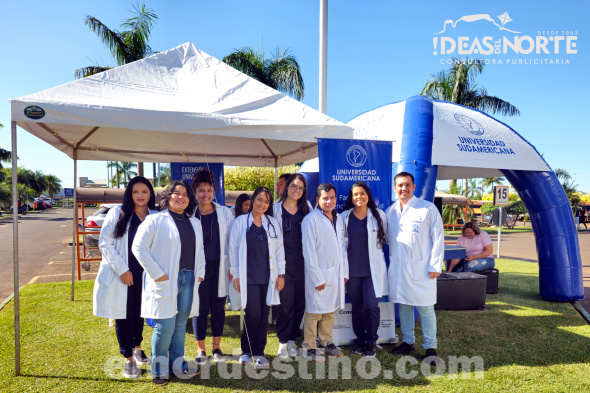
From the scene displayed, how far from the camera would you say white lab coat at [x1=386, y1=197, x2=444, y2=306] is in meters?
3.83

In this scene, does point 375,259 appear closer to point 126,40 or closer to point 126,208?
point 126,208

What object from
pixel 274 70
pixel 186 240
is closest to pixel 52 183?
pixel 274 70

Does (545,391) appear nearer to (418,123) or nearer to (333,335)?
(333,335)

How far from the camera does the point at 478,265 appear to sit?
6.88m

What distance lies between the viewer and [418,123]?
17.8 ft

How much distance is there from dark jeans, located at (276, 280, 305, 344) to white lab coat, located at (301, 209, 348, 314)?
5.5 inches

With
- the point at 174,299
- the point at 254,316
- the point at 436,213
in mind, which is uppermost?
the point at 436,213

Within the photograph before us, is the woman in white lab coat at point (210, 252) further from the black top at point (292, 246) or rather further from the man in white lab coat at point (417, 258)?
the man in white lab coat at point (417, 258)

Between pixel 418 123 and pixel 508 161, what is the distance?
173 cm

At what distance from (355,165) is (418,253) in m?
1.26

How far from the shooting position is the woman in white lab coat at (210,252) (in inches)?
143

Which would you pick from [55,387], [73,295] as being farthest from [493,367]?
[73,295]

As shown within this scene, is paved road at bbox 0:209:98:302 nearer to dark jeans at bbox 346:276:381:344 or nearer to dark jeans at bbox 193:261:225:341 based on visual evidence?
dark jeans at bbox 193:261:225:341

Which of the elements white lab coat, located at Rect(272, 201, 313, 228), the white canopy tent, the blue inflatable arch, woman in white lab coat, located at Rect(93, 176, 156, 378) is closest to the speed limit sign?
the blue inflatable arch
